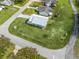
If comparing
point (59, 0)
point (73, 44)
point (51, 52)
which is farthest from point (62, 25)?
point (59, 0)

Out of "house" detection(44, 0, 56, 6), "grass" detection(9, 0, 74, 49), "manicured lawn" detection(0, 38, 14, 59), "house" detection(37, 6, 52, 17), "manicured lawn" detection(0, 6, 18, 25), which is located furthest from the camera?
"house" detection(44, 0, 56, 6)

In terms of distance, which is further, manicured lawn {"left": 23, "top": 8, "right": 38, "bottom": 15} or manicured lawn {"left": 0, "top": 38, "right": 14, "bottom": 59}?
manicured lawn {"left": 23, "top": 8, "right": 38, "bottom": 15}

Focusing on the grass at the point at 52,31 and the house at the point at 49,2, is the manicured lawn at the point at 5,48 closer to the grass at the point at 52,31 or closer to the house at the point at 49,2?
the grass at the point at 52,31

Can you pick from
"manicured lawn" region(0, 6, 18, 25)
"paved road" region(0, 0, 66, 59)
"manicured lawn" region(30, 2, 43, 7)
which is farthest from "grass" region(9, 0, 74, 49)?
"manicured lawn" region(30, 2, 43, 7)

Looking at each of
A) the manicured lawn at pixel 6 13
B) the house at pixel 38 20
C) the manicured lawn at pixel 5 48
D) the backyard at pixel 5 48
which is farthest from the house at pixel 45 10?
the manicured lawn at pixel 5 48

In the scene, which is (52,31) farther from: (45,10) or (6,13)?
(6,13)

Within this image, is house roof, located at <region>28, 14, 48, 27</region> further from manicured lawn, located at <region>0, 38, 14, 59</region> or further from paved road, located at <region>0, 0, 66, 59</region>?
manicured lawn, located at <region>0, 38, 14, 59</region>

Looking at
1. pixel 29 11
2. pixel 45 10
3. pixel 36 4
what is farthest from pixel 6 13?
pixel 45 10

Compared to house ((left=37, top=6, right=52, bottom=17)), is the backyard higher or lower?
lower
